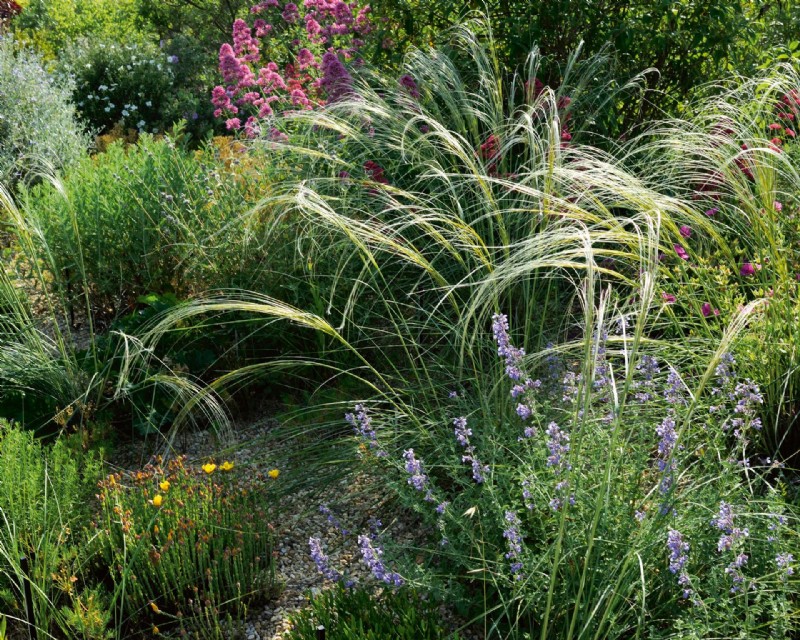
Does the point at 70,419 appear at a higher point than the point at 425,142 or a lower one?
lower

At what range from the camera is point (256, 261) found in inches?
167

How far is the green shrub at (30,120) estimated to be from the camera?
21.8 feet

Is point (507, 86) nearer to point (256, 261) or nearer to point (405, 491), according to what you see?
point (256, 261)

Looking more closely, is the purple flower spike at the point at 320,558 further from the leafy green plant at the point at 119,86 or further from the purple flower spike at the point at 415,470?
the leafy green plant at the point at 119,86

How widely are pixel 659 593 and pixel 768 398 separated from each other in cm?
101

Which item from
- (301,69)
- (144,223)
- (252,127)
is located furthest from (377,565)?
(301,69)

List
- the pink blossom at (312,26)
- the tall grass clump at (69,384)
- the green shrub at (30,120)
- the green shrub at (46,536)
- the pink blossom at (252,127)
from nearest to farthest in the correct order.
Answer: the green shrub at (46,536), the tall grass clump at (69,384), the pink blossom at (252,127), the pink blossom at (312,26), the green shrub at (30,120)

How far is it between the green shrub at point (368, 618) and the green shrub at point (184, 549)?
0.97ft

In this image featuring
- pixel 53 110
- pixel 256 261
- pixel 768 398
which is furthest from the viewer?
pixel 53 110

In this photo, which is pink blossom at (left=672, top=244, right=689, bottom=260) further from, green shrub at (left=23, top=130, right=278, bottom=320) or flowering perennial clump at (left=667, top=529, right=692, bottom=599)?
green shrub at (left=23, top=130, right=278, bottom=320)

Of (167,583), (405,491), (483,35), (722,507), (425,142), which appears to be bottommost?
(167,583)

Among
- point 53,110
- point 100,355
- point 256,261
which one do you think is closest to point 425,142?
point 256,261

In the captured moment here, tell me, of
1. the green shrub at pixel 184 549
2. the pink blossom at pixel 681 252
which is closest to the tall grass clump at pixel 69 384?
the green shrub at pixel 184 549

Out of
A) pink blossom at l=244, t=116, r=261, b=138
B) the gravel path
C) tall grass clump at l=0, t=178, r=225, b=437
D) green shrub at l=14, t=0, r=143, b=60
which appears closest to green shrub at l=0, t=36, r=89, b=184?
pink blossom at l=244, t=116, r=261, b=138
